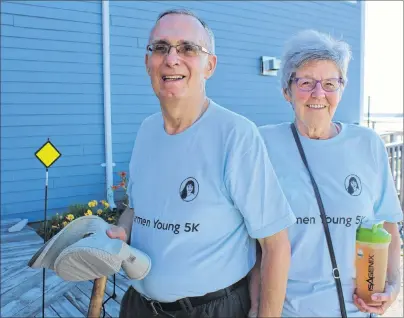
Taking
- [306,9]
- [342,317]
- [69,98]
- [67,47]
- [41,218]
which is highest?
[306,9]

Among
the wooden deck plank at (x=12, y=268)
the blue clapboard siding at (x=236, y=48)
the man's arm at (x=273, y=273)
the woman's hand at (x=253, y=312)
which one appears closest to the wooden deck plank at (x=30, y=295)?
the wooden deck plank at (x=12, y=268)

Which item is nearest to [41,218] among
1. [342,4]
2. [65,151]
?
[65,151]

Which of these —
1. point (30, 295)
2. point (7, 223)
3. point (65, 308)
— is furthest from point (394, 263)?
point (7, 223)

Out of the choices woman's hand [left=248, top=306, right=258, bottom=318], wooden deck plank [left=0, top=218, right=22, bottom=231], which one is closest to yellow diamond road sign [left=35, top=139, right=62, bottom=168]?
woman's hand [left=248, top=306, right=258, bottom=318]

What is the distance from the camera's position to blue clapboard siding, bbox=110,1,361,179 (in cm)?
644

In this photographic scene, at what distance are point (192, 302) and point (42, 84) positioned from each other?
497 cm

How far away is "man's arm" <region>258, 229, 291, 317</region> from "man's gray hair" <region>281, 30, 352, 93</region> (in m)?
0.71

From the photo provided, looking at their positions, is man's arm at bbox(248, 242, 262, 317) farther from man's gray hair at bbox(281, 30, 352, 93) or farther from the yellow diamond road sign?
the yellow diamond road sign

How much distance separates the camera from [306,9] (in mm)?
9016

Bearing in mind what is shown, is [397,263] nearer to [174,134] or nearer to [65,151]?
[174,134]

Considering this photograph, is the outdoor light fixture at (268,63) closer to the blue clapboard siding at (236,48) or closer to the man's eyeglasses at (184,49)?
the blue clapboard siding at (236,48)

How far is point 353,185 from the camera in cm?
171

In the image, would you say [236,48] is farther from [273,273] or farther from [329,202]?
[273,273]

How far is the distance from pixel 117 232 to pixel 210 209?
0.46m
